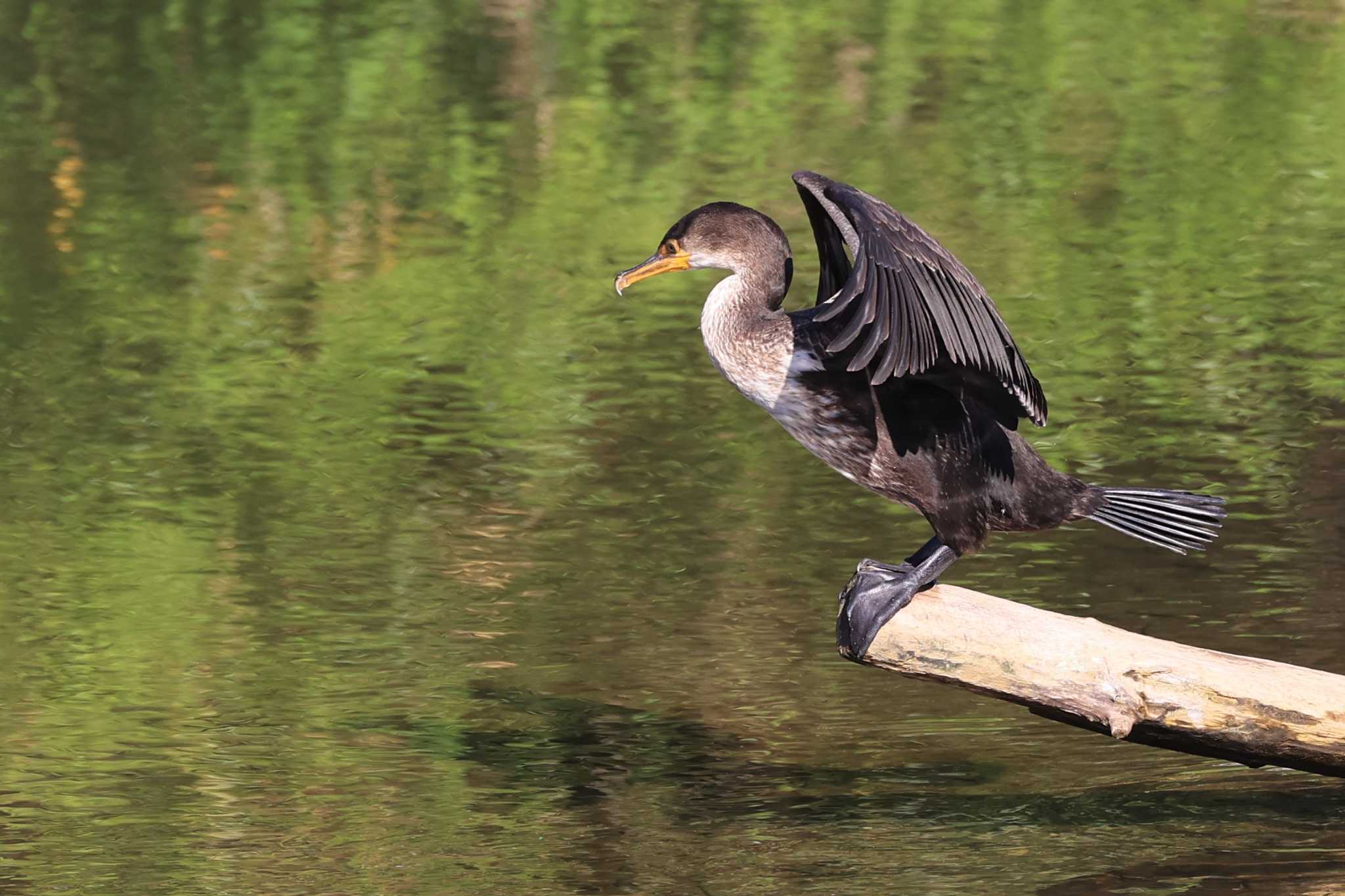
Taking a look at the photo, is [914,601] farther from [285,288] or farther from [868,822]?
[285,288]

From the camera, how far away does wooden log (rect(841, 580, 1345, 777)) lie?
14.1ft

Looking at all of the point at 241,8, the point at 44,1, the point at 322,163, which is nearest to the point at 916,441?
the point at 322,163

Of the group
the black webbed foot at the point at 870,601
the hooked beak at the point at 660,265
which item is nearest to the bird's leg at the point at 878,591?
the black webbed foot at the point at 870,601

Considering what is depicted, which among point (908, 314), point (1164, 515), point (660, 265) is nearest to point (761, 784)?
point (1164, 515)

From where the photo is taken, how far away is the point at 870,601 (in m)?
4.53

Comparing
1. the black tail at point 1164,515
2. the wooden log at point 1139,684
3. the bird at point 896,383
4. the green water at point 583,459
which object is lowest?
the green water at point 583,459

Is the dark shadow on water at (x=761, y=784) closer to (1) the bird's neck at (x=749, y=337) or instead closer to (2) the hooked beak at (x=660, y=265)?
A: (1) the bird's neck at (x=749, y=337)

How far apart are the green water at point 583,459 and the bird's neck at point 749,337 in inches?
42.6

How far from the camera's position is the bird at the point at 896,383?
423 centimetres

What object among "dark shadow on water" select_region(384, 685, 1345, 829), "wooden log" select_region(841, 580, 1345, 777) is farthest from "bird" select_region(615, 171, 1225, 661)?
"dark shadow on water" select_region(384, 685, 1345, 829)

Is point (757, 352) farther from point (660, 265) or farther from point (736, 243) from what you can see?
point (660, 265)

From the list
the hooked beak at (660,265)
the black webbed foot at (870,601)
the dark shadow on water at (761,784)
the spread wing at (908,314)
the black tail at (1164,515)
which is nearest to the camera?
the spread wing at (908,314)

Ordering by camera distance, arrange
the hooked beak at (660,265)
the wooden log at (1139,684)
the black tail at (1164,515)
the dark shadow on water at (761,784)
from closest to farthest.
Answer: the wooden log at (1139,684)
the black tail at (1164,515)
the hooked beak at (660,265)
the dark shadow on water at (761,784)

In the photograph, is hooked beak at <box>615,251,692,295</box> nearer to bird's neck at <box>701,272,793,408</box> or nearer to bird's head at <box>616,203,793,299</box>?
bird's head at <box>616,203,793,299</box>
